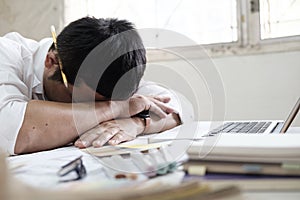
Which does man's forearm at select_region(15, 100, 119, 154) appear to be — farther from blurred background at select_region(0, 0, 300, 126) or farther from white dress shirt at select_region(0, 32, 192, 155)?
blurred background at select_region(0, 0, 300, 126)

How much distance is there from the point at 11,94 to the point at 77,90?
161 mm

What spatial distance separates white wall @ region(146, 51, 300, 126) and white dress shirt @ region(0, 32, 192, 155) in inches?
25.0

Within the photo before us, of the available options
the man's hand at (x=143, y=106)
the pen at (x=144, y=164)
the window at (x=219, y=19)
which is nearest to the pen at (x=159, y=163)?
the pen at (x=144, y=164)

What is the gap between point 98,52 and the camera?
2.93 feet

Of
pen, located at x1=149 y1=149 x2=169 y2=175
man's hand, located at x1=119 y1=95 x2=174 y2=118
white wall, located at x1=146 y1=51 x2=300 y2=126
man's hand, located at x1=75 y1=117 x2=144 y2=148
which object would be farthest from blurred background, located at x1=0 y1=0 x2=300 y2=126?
pen, located at x1=149 y1=149 x2=169 y2=175

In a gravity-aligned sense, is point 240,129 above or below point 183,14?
below

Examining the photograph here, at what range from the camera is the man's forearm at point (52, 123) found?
2.75 ft

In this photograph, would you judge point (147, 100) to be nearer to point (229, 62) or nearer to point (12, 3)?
point (229, 62)

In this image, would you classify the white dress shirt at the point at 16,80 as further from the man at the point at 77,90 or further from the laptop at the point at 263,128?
the laptop at the point at 263,128

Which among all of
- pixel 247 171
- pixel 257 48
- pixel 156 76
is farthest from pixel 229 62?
pixel 247 171

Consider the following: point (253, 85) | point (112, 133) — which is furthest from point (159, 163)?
point (253, 85)

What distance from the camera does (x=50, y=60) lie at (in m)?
1.03

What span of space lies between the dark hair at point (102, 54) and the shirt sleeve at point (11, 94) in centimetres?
13

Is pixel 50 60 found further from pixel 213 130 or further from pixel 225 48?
pixel 225 48
